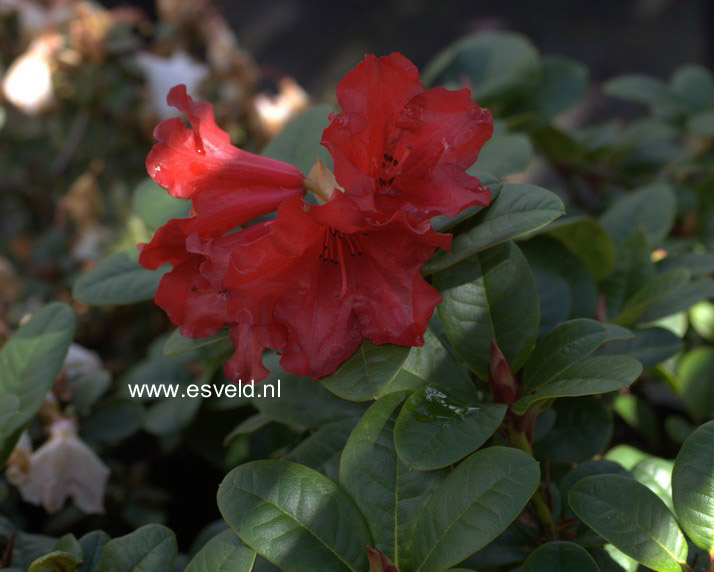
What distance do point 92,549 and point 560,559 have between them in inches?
20.6

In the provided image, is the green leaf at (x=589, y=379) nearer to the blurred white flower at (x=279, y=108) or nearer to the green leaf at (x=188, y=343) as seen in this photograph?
the green leaf at (x=188, y=343)

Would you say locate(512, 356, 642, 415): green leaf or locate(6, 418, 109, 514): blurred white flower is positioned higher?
locate(512, 356, 642, 415): green leaf

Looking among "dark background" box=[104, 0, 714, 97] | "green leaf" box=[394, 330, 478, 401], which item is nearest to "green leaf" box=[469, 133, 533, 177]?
"green leaf" box=[394, 330, 478, 401]

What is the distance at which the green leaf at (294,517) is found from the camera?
711 millimetres

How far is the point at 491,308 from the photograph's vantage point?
85 centimetres

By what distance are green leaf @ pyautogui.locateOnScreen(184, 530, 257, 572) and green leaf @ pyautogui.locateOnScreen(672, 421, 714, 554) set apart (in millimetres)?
413

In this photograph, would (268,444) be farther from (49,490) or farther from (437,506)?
(437,506)

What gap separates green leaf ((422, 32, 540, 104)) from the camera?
60.9 inches

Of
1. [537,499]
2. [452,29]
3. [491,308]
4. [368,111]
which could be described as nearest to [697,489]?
[537,499]

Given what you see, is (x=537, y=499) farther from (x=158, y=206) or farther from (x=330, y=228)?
(x=158, y=206)

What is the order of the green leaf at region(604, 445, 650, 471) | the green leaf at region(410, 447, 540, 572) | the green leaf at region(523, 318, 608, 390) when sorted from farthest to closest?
the green leaf at region(604, 445, 650, 471)
the green leaf at region(523, 318, 608, 390)
the green leaf at region(410, 447, 540, 572)

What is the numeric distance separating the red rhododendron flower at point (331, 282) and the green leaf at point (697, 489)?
0.93 feet

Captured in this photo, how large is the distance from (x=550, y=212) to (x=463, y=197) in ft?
0.30

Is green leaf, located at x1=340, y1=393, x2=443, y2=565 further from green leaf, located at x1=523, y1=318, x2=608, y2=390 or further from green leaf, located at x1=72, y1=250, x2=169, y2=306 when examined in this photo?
green leaf, located at x1=72, y1=250, x2=169, y2=306
